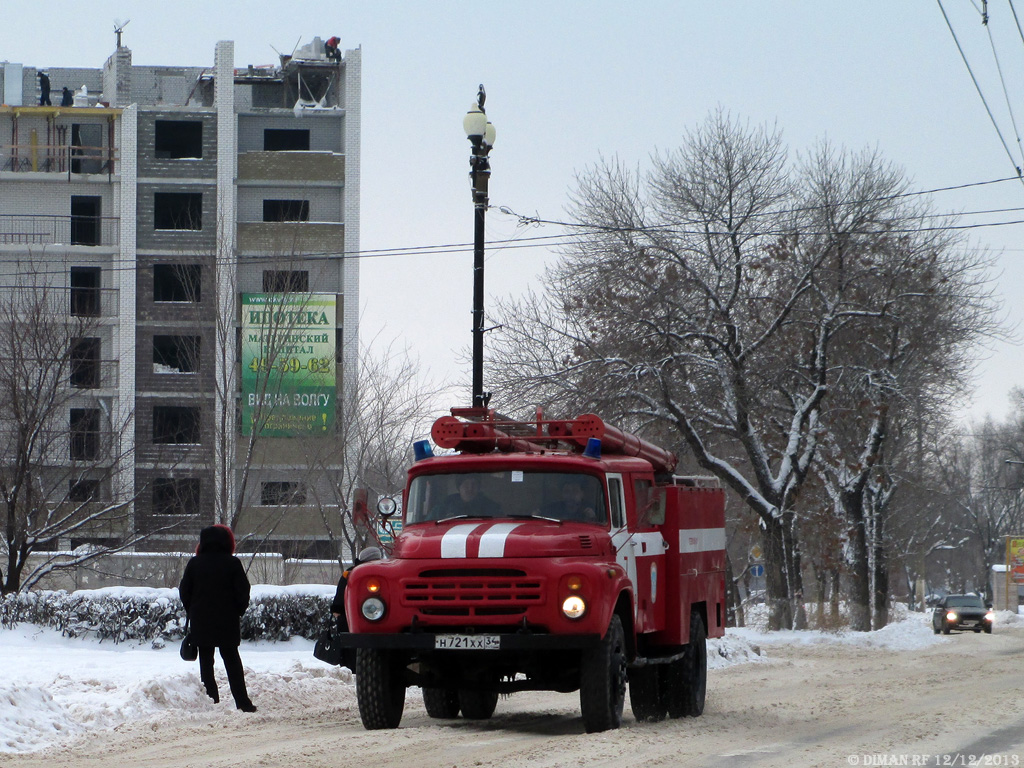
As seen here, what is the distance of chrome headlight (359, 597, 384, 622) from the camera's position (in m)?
11.1

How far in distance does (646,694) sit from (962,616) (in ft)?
131

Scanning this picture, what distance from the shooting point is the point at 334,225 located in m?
55.7

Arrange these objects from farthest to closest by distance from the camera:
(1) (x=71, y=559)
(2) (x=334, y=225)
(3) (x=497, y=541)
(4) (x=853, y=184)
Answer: (2) (x=334, y=225), (4) (x=853, y=184), (1) (x=71, y=559), (3) (x=497, y=541)

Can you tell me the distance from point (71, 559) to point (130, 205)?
3369 centimetres

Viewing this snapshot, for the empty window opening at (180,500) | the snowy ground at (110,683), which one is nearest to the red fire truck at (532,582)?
the snowy ground at (110,683)

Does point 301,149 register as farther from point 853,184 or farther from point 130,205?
point 853,184

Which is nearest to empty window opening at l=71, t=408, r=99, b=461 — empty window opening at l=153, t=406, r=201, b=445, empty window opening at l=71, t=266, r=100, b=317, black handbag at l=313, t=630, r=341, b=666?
black handbag at l=313, t=630, r=341, b=666

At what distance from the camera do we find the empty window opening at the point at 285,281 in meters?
25.3

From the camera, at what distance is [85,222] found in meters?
56.8

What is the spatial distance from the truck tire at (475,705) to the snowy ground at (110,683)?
1.64 m

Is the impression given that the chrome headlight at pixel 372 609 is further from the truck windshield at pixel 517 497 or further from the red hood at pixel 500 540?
the truck windshield at pixel 517 497

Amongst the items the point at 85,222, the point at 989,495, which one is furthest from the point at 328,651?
the point at 989,495

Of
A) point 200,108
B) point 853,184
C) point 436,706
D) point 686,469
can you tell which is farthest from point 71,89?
point 436,706

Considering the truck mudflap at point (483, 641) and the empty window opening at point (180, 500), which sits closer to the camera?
the truck mudflap at point (483, 641)
